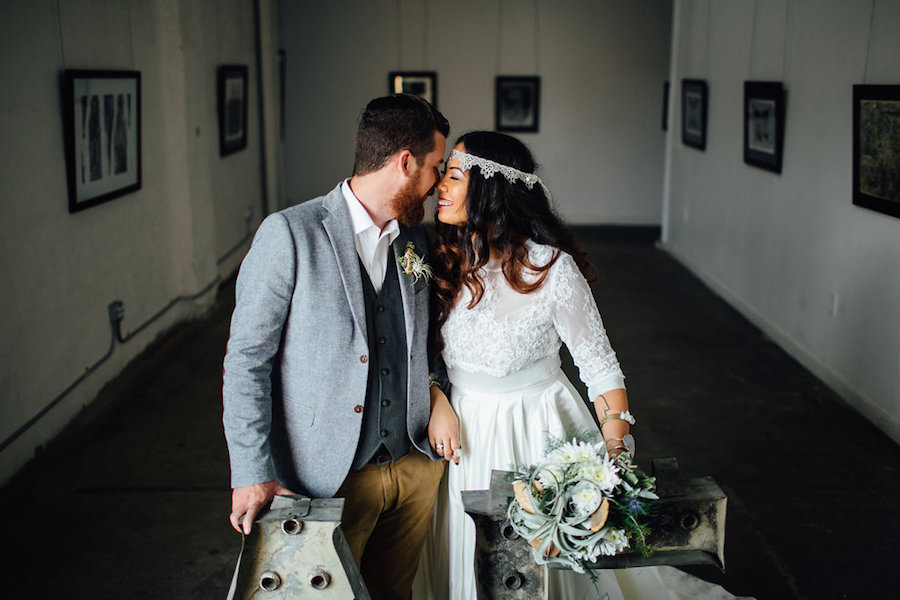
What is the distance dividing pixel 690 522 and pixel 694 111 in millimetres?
8892

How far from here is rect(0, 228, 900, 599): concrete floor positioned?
153 inches

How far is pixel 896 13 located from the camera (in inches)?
211

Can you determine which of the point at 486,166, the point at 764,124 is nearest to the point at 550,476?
the point at 486,166

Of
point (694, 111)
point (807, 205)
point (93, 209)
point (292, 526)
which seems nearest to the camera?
point (292, 526)

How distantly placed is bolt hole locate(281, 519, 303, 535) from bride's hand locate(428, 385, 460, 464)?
0.63 meters

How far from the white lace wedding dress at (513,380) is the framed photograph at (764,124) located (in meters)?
5.41

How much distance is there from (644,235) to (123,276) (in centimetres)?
857

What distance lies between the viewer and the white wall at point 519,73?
44.5 feet

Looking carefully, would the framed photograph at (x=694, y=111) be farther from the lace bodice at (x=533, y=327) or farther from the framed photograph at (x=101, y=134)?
the lace bodice at (x=533, y=327)

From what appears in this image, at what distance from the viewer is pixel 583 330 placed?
260 centimetres

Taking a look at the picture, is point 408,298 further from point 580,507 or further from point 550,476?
point 580,507

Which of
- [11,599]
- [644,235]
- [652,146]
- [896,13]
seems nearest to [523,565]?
[11,599]

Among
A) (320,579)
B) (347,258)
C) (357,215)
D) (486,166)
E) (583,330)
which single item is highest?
(486,166)

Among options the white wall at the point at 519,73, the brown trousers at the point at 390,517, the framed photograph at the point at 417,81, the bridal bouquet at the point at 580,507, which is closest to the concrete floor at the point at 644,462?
the brown trousers at the point at 390,517
